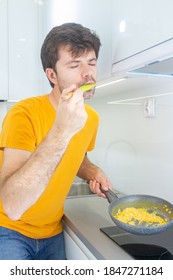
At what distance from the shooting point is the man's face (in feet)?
3.22

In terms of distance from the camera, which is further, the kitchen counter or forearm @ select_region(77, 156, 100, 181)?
forearm @ select_region(77, 156, 100, 181)

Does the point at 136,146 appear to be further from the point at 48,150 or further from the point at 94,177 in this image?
the point at 48,150

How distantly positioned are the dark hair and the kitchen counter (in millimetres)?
603

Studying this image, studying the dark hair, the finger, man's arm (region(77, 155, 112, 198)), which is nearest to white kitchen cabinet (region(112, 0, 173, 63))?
the dark hair

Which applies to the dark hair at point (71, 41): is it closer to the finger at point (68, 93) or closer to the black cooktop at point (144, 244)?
the finger at point (68, 93)

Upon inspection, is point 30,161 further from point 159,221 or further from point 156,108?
point 156,108

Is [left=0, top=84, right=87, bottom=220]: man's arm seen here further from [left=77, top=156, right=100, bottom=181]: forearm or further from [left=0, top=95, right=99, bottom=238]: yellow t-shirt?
[left=77, top=156, right=100, bottom=181]: forearm

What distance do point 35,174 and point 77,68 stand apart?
0.46m

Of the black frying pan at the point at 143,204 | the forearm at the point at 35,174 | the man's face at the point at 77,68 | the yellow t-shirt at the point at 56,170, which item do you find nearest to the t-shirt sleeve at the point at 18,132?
the yellow t-shirt at the point at 56,170

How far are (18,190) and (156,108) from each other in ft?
2.45

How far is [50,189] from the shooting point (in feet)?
3.27

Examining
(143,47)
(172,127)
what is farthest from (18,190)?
(172,127)

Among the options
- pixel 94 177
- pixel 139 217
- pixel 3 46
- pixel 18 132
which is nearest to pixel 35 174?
pixel 18 132

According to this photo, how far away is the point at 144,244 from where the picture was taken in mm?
847
